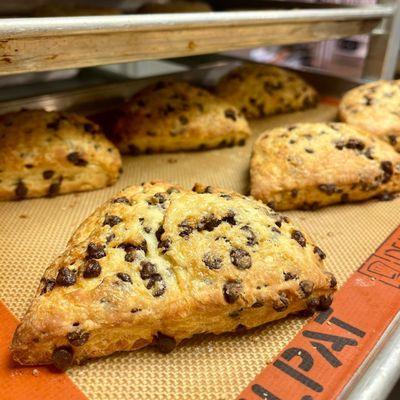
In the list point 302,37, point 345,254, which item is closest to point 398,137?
point 302,37

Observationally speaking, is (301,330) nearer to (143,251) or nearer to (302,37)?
(143,251)

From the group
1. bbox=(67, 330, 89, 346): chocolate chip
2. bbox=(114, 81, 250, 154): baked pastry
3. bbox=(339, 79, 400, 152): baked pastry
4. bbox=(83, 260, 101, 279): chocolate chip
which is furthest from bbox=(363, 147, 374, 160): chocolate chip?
bbox=(67, 330, 89, 346): chocolate chip

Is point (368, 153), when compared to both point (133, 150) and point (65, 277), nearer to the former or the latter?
point (133, 150)

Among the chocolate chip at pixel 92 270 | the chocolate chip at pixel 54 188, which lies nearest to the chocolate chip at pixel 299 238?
the chocolate chip at pixel 92 270

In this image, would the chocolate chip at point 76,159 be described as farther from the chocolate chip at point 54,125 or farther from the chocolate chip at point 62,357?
the chocolate chip at point 62,357

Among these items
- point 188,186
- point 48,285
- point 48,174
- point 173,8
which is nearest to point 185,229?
point 48,285

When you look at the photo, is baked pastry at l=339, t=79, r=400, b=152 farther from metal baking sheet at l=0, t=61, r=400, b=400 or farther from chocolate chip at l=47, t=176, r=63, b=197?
chocolate chip at l=47, t=176, r=63, b=197
